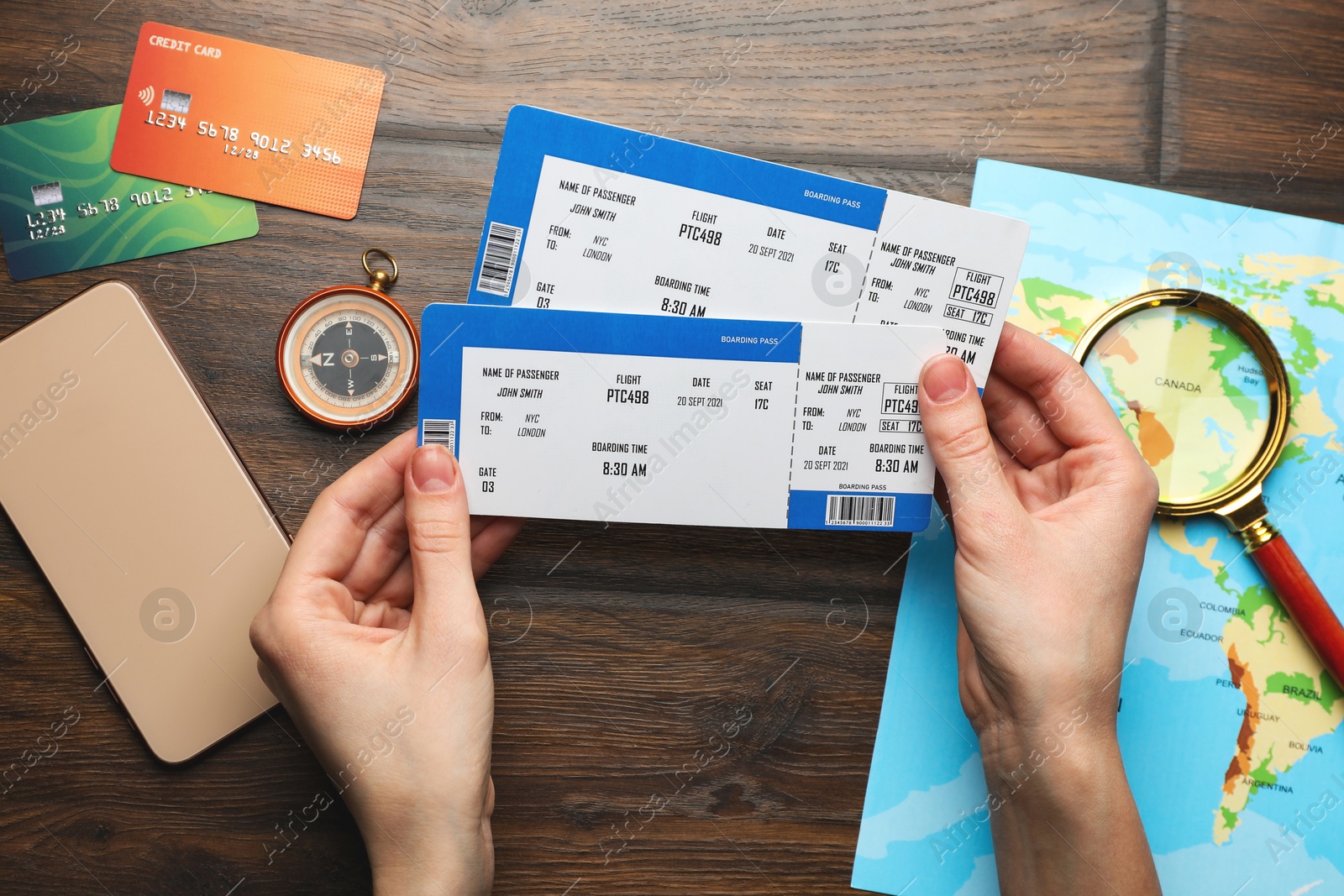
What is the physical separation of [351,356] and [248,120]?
427 millimetres

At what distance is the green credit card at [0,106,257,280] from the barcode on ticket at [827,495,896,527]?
3.31 feet

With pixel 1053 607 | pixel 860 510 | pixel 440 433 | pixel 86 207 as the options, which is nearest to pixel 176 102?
pixel 86 207

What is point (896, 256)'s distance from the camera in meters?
1.11

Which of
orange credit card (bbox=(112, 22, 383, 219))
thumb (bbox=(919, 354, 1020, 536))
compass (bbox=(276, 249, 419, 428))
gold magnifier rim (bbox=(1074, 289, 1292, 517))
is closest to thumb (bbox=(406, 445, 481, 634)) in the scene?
compass (bbox=(276, 249, 419, 428))

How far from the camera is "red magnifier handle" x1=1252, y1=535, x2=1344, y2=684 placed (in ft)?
3.82

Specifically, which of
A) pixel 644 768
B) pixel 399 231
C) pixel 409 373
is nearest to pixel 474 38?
pixel 399 231

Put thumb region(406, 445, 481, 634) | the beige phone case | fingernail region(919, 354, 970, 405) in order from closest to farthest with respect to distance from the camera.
Answer: thumb region(406, 445, 481, 634), fingernail region(919, 354, 970, 405), the beige phone case

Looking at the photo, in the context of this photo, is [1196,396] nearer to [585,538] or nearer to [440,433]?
[585,538]

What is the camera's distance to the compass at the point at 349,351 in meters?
1.17

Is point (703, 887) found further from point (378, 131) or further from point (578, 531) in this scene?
point (378, 131)

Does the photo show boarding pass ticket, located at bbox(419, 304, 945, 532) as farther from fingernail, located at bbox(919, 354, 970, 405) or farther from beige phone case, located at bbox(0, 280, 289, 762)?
beige phone case, located at bbox(0, 280, 289, 762)

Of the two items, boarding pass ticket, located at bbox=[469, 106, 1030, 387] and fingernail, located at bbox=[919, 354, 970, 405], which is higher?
boarding pass ticket, located at bbox=[469, 106, 1030, 387]

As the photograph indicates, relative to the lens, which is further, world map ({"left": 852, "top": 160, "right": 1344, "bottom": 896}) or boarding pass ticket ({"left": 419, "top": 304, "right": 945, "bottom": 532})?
world map ({"left": 852, "top": 160, "right": 1344, "bottom": 896})

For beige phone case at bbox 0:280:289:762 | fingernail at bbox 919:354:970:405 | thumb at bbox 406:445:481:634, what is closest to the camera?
thumb at bbox 406:445:481:634
